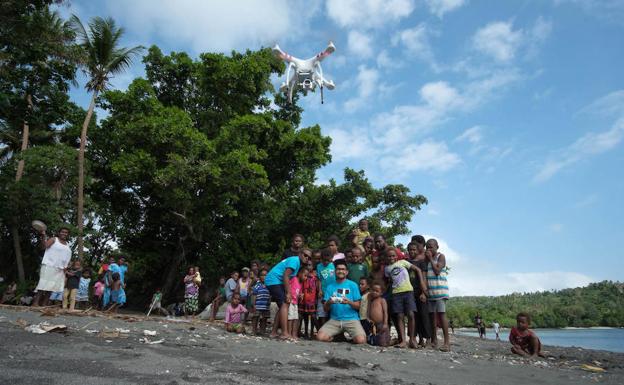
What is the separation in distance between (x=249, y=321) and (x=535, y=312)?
3336 inches

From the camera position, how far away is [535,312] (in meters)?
80.7

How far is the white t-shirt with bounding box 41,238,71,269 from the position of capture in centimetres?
854

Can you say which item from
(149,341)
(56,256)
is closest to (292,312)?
(149,341)

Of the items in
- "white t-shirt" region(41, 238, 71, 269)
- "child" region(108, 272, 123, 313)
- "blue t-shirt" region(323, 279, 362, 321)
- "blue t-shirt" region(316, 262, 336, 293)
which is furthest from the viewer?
"child" region(108, 272, 123, 313)

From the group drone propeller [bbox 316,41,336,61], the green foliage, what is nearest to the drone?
drone propeller [bbox 316,41,336,61]

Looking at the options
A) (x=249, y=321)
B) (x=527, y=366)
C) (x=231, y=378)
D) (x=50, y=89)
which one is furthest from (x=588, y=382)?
(x=50, y=89)

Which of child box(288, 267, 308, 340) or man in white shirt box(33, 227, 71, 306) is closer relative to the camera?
child box(288, 267, 308, 340)

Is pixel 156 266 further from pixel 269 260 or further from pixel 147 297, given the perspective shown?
pixel 269 260

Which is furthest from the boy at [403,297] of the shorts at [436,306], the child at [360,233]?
the child at [360,233]

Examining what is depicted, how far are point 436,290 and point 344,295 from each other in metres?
1.43

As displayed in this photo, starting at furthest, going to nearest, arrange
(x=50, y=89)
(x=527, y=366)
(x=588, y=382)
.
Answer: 1. (x=50, y=89)
2. (x=527, y=366)
3. (x=588, y=382)

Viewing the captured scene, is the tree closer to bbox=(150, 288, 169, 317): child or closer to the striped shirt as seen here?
bbox=(150, 288, 169, 317): child

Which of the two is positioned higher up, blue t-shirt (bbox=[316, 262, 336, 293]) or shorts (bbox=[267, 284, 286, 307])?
blue t-shirt (bbox=[316, 262, 336, 293])

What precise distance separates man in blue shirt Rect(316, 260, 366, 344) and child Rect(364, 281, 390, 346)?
0.66 ft
